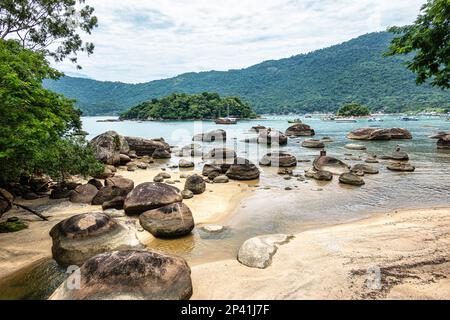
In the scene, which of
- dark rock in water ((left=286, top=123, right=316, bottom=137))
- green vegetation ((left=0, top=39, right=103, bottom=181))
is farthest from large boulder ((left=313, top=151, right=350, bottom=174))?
dark rock in water ((left=286, top=123, right=316, bottom=137))

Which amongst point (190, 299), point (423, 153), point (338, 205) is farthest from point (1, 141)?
point (423, 153)

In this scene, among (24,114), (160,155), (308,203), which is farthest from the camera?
(160,155)

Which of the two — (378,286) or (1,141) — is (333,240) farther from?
(1,141)

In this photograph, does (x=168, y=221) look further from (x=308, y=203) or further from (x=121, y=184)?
(x=308, y=203)

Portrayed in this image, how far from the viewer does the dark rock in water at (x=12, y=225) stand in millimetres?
8930

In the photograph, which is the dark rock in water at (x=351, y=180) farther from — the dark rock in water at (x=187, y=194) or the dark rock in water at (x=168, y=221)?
the dark rock in water at (x=168, y=221)

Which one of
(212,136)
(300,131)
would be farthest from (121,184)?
(300,131)

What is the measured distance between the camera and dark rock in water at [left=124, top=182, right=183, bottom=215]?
34.3 ft

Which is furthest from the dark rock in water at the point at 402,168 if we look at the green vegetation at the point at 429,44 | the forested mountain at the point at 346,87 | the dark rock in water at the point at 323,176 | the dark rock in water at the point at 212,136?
the forested mountain at the point at 346,87

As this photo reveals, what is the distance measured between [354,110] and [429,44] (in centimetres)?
10938

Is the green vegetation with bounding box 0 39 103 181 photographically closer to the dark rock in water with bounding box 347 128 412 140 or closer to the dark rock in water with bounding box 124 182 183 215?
the dark rock in water with bounding box 124 182 183 215

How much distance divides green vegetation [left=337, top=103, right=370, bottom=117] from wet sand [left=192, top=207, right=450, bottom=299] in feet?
348

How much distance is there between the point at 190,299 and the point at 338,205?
30.6 ft

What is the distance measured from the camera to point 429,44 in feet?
22.9
